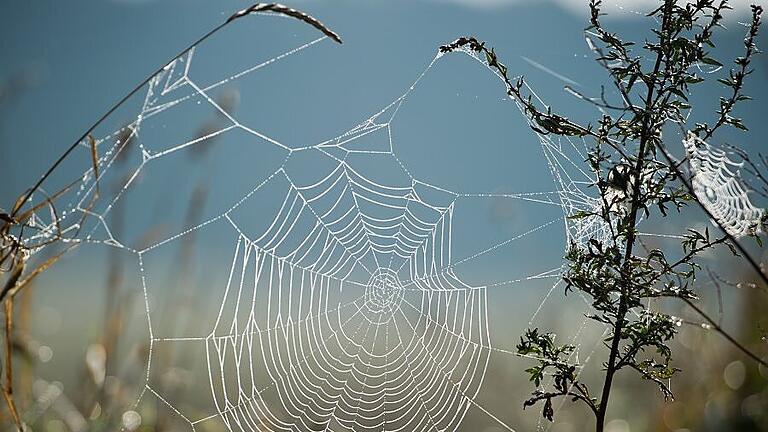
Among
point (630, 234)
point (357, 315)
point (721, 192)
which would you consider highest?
point (721, 192)

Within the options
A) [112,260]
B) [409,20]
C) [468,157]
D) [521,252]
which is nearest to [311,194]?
[521,252]

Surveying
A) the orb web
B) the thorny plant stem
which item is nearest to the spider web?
the orb web

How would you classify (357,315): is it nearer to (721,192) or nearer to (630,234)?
(721,192)

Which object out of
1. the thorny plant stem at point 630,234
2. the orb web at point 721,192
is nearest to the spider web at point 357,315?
the orb web at point 721,192

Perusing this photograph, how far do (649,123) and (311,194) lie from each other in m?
23.2

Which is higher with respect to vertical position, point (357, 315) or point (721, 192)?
point (721, 192)

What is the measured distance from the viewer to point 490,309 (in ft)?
15.8

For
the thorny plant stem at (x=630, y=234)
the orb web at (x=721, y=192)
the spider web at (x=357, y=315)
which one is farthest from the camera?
the spider web at (x=357, y=315)

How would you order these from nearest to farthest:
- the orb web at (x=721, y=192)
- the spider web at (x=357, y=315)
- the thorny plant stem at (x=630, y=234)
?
the thorny plant stem at (x=630, y=234) < the orb web at (x=721, y=192) < the spider web at (x=357, y=315)

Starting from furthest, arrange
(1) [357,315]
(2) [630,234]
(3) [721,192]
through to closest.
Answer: (1) [357,315] < (3) [721,192] < (2) [630,234]

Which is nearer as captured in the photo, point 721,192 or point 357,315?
Result: point 721,192

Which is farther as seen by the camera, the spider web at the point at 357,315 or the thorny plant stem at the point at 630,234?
the spider web at the point at 357,315

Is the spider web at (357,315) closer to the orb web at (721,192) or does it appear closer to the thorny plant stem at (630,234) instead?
the orb web at (721,192)

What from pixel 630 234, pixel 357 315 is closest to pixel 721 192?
pixel 630 234
